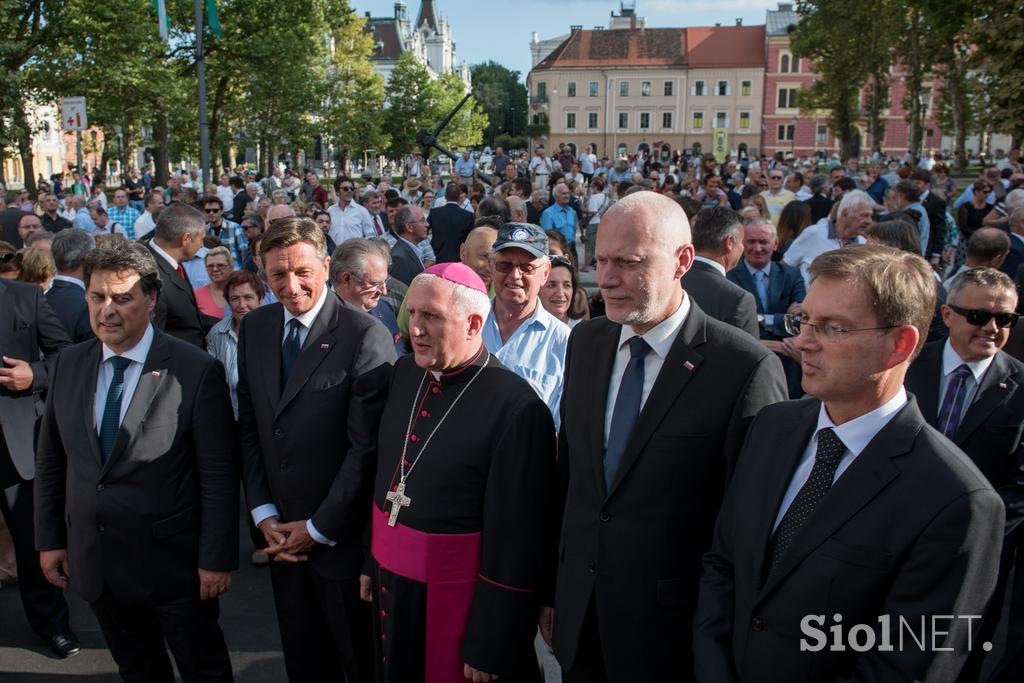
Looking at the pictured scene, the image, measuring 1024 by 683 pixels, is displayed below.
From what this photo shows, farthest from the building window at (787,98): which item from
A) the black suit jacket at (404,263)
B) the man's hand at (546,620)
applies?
the man's hand at (546,620)

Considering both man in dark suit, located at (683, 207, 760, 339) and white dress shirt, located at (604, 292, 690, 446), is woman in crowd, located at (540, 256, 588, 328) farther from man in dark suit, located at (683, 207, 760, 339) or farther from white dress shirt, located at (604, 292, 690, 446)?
white dress shirt, located at (604, 292, 690, 446)

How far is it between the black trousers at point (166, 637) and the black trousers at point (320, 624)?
0.30 m

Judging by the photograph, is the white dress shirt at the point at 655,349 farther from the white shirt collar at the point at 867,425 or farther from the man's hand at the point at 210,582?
the man's hand at the point at 210,582

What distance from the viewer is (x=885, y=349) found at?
2092 millimetres

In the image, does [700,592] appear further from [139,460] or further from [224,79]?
[224,79]

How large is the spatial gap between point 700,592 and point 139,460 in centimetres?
225

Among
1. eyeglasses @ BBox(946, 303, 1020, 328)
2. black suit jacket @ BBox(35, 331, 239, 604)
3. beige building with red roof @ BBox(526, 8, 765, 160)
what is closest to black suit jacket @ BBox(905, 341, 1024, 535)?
eyeglasses @ BBox(946, 303, 1020, 328)

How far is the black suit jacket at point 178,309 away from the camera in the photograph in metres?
5.46

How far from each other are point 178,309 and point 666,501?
4.20m

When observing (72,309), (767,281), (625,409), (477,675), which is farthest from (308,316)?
(767,281)

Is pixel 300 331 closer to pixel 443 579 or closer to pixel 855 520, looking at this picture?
pixel 443 579

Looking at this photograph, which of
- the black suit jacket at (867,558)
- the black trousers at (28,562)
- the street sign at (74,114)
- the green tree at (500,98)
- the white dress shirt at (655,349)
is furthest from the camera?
the green tree at (500,98)

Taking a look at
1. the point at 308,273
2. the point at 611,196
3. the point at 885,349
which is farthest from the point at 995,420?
the point at 611,196

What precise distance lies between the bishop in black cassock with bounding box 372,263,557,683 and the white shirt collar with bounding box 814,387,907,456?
1.12m
